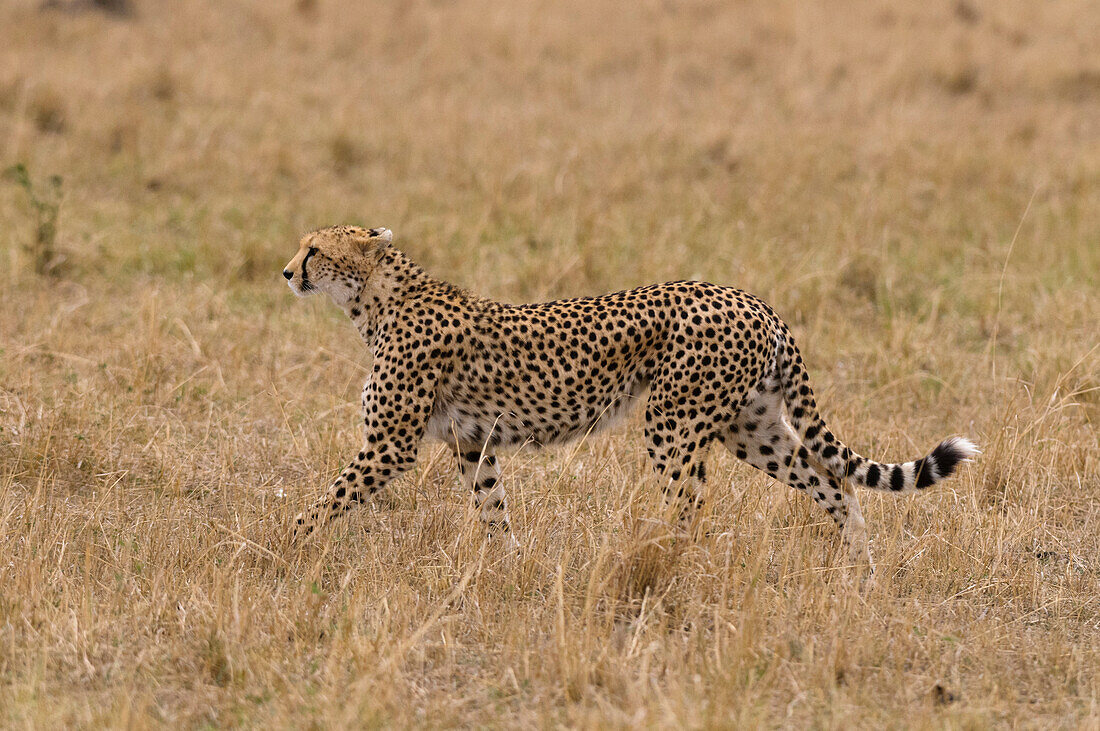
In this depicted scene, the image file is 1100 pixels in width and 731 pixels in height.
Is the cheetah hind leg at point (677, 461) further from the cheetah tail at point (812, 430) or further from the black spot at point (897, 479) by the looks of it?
the black spot at point (897, 479)

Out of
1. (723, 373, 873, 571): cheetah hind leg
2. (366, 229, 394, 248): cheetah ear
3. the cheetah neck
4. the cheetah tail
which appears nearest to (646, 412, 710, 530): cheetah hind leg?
(723, 373, 873, 571): cheetah hind leg

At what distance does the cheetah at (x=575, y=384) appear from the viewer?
425 cm

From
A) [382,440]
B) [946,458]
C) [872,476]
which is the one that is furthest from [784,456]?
[382,440]

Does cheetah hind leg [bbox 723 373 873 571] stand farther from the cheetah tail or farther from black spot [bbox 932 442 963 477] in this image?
black spot [bbox 932 442 963 477]

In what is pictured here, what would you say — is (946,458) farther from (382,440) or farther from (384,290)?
(384,290)

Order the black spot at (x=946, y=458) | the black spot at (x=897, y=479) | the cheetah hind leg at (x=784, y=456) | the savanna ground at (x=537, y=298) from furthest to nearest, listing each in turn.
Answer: the cheetah hind leg at (x=784, y=456) → the black spot at (x=897, y=479) → the black spot at (x=946, y=458) → the savanna ground at (x=537, y=298)

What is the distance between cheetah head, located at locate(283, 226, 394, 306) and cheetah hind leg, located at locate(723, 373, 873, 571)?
50.6 inches

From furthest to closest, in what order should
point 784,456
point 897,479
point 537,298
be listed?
1. point 537,298
2. point 784,456
3. point 897,479

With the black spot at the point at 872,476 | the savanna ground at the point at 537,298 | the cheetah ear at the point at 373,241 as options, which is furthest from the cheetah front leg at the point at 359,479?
the black spot at the point at 872,476

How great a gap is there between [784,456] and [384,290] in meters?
1.39

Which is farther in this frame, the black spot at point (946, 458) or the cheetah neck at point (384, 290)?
the cheetah neck at point (384, 290)

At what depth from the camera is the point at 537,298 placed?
7.17m

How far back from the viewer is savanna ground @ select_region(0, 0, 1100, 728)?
3621mm

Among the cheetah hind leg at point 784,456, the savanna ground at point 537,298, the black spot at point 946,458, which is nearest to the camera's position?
the savanna ground at point 537,298
